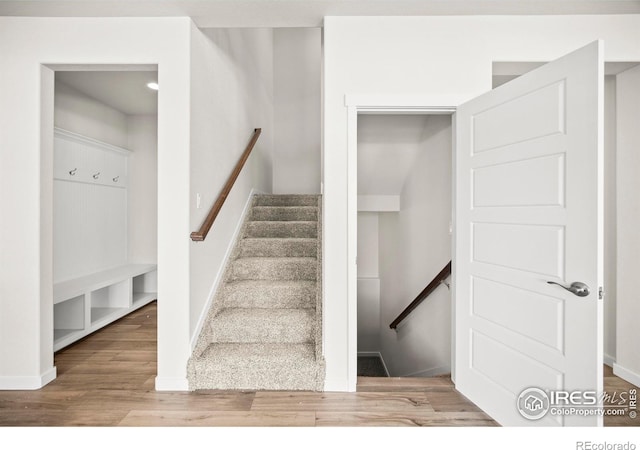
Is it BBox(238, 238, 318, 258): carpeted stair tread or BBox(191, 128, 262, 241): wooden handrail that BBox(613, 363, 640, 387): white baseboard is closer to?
BBox(238, 238, 318, 258): carpeted stair tread

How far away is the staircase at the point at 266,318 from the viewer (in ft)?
7.65

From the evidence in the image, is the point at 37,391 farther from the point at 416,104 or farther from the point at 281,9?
the point at 416,104

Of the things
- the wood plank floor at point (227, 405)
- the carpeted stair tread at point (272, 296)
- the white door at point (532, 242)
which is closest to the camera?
the white door at point (532, 242)

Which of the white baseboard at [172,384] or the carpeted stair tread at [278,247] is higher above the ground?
the carpeted stair tread at [278,247]

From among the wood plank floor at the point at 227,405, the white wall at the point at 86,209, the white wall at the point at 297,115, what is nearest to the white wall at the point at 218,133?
the wood plank floor at the point at 227,405

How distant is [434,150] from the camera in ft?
10.5

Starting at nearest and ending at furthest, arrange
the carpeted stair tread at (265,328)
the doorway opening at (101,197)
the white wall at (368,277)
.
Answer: the carpeted stair tread at (265,328), the doorway opening at (101,197), the white wall at (368,277)

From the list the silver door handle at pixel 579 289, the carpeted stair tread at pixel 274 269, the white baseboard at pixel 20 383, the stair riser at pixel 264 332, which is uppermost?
the silver door handle at pixel 579 289

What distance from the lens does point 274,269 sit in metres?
3.18

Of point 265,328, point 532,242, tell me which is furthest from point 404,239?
point 532,242

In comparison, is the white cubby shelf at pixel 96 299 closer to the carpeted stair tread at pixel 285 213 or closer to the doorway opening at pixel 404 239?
the carpeted stair tread at pixel 285 213

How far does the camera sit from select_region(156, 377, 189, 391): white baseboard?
2.36m

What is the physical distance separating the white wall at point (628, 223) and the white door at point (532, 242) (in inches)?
52.2
